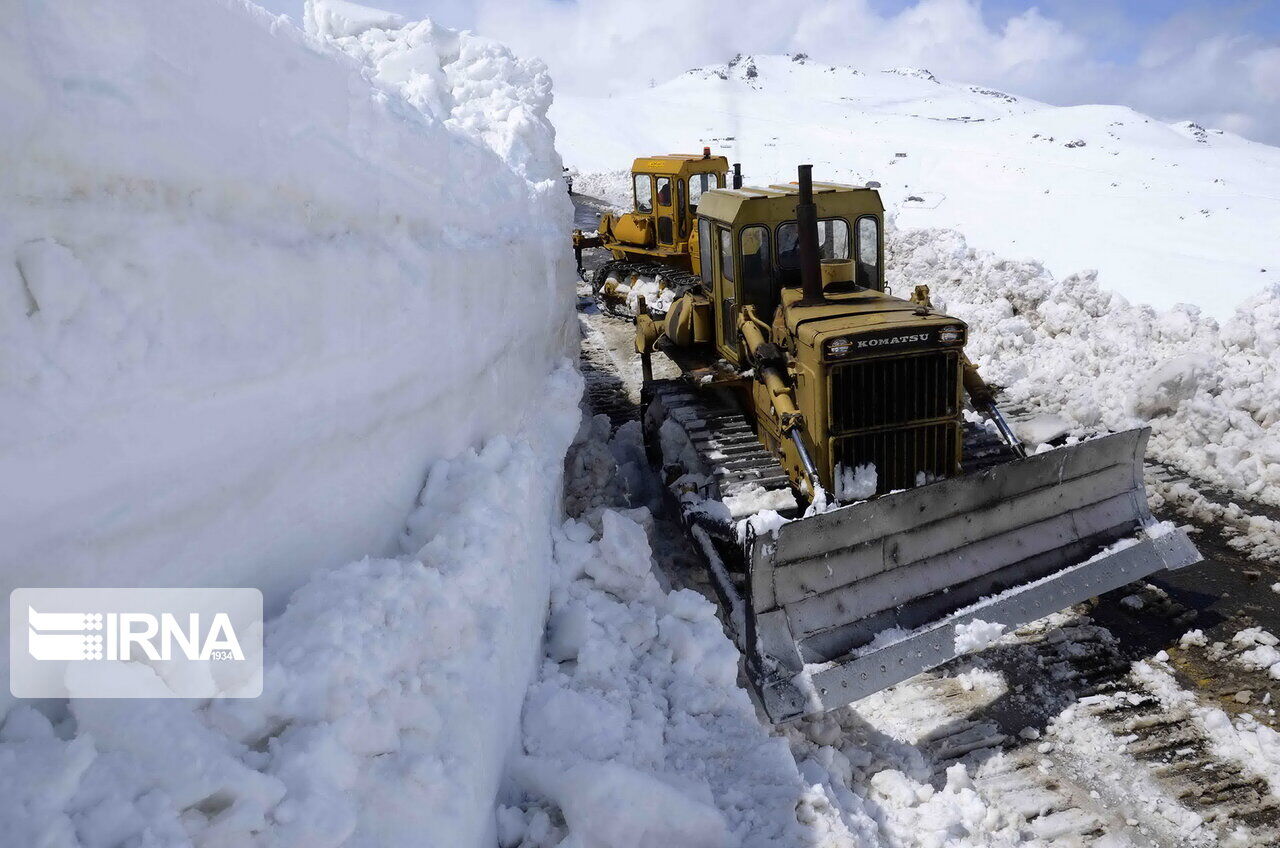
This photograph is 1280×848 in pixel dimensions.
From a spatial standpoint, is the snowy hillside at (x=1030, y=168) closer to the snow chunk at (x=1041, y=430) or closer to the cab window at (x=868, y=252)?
the snow chunk at (x=1041, y=430)

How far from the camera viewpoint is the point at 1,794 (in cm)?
198

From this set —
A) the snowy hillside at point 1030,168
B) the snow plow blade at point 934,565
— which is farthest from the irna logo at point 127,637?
the snowy hillside at point 1030,168

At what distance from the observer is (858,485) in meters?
6.41

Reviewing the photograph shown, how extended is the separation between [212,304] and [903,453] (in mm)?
4971

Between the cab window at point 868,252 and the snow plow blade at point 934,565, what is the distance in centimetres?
224

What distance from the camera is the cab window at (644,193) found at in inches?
618

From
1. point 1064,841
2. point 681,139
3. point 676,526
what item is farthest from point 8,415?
point 681,139

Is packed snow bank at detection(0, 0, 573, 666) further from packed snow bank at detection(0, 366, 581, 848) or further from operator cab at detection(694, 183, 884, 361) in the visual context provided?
operator cab at detection(694, 183, 884, 361)

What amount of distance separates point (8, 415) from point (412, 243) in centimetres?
219

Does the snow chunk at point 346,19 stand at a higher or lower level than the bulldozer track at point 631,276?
higher

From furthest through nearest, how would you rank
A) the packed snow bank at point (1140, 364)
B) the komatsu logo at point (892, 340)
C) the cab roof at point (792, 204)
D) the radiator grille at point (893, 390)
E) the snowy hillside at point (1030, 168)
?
the snowy hillside at point (1030, 168), the packed snow bank at point (1140, 364), the cab roof at point (792, 204), the radiator grille at point (893, 390), the komatsu logo at point (892, 340)

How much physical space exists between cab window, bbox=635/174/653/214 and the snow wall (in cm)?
1159

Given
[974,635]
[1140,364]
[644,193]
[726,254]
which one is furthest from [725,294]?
[644,193]

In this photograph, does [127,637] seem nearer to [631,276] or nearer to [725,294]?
[725,294]
